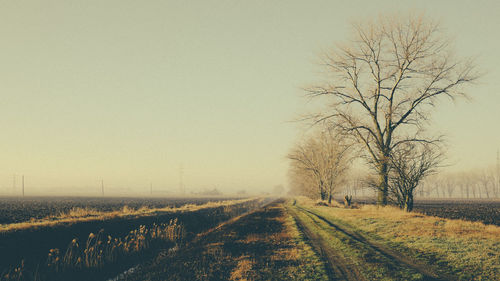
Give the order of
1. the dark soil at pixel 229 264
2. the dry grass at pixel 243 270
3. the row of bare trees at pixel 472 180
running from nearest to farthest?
the dry grass at pixel 243 270 < the dark soil at pixel 229 264 < the row of bare trees at pixel 472 180

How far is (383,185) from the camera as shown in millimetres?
23141

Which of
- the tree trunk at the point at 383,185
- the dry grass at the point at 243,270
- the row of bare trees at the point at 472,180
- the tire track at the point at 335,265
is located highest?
the tree trunk at the point at 383,185

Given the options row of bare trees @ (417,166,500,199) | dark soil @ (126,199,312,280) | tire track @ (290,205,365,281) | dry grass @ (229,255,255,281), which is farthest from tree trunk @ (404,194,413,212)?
row of bare trees @ (417,166,500,199)

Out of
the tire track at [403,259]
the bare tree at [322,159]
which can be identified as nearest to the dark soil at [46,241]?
the tire track at [403,259]

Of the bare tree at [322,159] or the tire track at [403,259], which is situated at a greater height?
the bare tree at [322,159]

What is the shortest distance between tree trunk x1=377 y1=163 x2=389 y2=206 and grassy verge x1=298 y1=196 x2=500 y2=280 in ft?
22.6

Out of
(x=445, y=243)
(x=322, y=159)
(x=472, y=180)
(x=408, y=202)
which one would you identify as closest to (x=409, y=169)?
(x=408, y=202)

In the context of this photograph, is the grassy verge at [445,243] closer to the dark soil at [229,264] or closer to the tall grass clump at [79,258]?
the dark soil at [229,264]

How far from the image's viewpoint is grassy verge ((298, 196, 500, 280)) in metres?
7.79

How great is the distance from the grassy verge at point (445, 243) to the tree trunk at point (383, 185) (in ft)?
22.6

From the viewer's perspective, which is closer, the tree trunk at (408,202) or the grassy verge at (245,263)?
the grassy verge at (245,263)

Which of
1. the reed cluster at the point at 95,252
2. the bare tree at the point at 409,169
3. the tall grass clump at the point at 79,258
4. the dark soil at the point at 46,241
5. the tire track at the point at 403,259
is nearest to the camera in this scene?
the tire track at the point at 403,259

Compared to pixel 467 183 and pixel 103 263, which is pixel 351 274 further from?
pixel 467 183

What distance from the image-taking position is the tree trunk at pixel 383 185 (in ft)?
74.6
